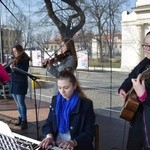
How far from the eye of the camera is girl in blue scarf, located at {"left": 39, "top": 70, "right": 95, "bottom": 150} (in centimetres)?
275

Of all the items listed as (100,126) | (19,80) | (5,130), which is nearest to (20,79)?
(19,80)

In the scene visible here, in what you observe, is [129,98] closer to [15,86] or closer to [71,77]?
[71,77]

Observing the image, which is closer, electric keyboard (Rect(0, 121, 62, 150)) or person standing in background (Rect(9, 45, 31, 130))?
electric keyboard (Rect(0, 121, 62, 150))

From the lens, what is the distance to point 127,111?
111 inches

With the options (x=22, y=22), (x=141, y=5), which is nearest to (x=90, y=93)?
(x=22, y=22)

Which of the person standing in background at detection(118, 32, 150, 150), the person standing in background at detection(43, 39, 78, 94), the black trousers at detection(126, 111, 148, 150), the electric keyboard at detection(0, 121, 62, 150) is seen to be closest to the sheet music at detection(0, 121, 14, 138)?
the electric keyboard at detection(0, 121, 62, 150)

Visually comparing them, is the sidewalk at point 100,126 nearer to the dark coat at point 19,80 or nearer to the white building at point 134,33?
the dark coat at point 19,80

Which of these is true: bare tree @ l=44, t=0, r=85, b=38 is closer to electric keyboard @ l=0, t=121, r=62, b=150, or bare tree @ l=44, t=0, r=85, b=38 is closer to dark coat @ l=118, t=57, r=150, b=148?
dark coat @ l=118, t=57, r=150, b=148

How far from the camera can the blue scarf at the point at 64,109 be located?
278 centimetres

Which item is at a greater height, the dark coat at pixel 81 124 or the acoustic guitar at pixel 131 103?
the acoustic guitar at pixel 131 103

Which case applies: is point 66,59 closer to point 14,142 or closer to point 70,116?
point 70,116

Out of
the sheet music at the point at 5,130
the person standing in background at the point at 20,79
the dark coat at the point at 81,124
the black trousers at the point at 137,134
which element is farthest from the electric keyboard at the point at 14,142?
the person standing in background at the point at 20,79

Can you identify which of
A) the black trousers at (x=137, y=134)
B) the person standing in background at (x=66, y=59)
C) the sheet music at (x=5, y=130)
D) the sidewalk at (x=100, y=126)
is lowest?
the sidewalk at (x=100, y=126)

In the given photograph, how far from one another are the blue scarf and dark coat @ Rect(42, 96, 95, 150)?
0.11 feet
